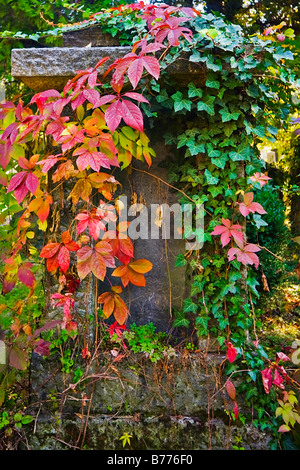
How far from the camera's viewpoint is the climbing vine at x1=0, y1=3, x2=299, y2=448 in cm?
176

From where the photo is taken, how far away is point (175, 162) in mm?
2369

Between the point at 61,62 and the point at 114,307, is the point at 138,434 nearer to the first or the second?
the point at 114,307

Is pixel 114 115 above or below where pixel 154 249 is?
above

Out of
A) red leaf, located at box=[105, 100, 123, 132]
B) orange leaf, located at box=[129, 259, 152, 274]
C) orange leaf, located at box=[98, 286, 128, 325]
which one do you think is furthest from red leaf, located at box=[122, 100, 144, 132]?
orange leaf, located at box=[98, 286, 128, 325]

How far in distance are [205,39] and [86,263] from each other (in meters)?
1.38

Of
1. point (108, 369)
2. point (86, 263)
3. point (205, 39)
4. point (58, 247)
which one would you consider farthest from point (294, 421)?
point (205, 39)

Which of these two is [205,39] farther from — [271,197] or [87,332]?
[271,197]

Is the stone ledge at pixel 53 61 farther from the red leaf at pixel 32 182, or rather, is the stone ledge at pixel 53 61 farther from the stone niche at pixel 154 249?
the red leaf at pixel 32 182

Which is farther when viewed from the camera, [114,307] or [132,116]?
[114,307]

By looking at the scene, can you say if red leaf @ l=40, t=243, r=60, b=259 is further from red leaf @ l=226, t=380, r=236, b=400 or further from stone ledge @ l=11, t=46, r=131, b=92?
red leaf @ l=226, t=380, r=236, b=400

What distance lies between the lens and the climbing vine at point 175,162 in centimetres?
176

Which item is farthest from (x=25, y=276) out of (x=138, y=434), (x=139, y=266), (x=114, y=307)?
(x=138, y=434)

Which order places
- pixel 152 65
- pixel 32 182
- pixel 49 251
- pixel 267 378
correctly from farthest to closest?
pixel 267 378 → pixel 49 251 → pixel 32 182 → pixel 152 65

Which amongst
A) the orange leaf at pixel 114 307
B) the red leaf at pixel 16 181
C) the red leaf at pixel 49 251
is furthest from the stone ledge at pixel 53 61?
the orange leaf at pixel 114 307
